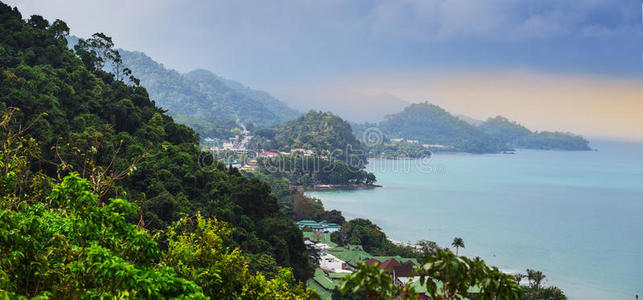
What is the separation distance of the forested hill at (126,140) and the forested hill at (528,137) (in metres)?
105

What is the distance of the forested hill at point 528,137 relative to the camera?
346ft

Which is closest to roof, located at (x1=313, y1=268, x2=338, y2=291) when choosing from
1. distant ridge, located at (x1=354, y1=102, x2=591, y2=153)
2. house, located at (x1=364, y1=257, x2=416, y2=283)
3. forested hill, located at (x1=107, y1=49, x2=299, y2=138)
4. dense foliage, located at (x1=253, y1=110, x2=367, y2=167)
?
house, located at (x1=364, y1=257, x2=416, y2=283)

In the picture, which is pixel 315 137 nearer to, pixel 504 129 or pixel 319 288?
pixel 319 288

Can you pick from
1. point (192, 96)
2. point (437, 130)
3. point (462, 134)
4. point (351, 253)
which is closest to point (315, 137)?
point (351, 253)

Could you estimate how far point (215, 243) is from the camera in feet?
12.0

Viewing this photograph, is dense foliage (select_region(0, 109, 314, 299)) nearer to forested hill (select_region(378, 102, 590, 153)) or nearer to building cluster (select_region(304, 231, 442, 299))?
building cluster (select_region(304, 231, 442, 299))

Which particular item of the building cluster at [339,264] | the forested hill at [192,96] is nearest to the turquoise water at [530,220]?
the building cluster at [339,264]

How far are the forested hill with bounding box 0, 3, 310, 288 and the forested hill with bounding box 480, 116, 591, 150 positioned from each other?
10539 cm

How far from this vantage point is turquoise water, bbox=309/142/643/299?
17.4 meters

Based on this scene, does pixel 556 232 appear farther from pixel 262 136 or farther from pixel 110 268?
pixel 262 136

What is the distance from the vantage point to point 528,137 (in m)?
113

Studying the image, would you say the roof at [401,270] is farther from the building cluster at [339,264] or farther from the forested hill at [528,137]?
the forested hill at [528,137]

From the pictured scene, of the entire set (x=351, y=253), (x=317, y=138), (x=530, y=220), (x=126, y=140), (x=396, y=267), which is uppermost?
(x=317, y=138)

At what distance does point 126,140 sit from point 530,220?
2349 cm
